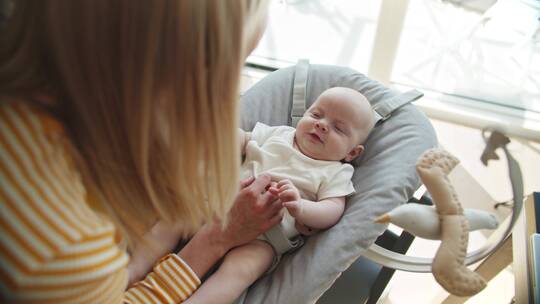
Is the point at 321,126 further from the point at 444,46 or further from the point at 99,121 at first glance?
the point at 444,46

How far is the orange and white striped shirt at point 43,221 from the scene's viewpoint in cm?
39

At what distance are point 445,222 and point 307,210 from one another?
33 cm

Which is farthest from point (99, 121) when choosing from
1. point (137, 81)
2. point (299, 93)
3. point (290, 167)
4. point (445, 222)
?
point (299, 93)

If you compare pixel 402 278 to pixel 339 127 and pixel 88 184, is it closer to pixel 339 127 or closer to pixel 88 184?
pixel 339 127

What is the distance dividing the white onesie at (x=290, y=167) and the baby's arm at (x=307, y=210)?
0.05 metres

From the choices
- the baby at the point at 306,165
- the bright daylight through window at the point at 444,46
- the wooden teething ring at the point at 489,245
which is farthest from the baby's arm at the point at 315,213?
the bright daylight through window at the point at 444,46

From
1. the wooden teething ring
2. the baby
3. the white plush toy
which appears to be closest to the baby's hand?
the baby

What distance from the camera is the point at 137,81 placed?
400 mm

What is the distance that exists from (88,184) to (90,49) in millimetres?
159

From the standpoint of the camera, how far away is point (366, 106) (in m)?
0.99

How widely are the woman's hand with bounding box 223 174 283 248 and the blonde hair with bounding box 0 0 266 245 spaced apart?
1.10 ft

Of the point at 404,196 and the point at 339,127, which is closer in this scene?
the point at 404,196

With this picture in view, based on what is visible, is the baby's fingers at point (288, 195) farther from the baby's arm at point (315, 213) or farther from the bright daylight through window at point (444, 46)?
the bright daylight through window at point (444, 46)

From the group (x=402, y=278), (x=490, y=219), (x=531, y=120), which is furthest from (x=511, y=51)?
(x=490, y=219)
